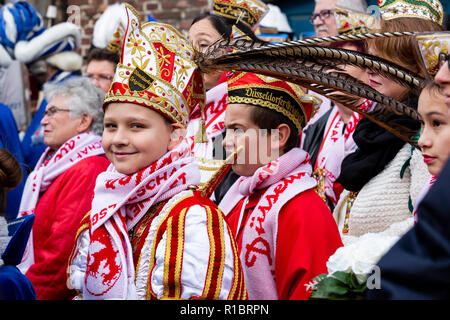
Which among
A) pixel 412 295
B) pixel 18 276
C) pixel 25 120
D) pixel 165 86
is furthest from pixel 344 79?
pixel 25 120

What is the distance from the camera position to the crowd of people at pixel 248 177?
2240 millimetres

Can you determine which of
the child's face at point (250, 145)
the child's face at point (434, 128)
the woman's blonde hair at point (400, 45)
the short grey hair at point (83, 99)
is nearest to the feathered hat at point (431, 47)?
the child's face at point (434, 128)

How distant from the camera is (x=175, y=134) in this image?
8.96 ft

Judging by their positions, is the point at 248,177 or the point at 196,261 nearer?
the point at 196,261

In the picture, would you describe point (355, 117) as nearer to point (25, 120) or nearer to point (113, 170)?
point (113, 170)

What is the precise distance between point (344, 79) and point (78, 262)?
52.3 inches

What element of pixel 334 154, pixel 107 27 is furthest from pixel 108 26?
pixel 334 154

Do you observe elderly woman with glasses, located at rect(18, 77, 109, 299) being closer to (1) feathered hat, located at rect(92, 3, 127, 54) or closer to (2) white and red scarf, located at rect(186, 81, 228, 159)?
(2) white and red scarf, located at rect(186, 81, 228, 159)

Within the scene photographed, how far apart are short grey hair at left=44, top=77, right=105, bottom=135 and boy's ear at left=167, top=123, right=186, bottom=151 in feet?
6.04

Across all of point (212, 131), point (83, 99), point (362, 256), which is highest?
point (83, 99)

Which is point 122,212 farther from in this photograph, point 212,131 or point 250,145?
point 212,131

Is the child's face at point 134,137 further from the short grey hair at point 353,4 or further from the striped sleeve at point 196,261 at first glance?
the short grey hair at point 353,4

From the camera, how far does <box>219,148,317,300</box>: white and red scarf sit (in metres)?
2.90

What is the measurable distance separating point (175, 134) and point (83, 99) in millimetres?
1926
